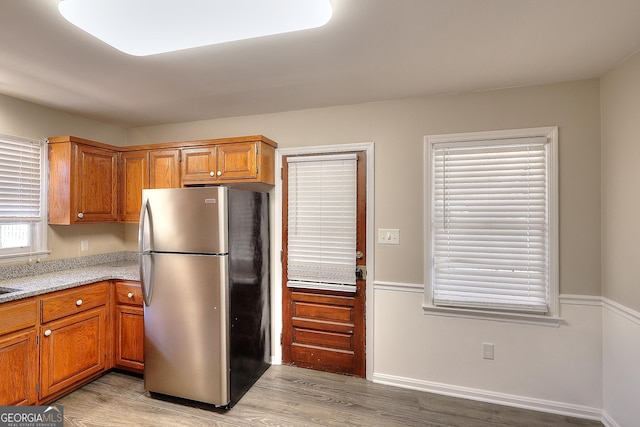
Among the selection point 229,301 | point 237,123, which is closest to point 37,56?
point 237,123

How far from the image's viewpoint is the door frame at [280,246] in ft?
9.07

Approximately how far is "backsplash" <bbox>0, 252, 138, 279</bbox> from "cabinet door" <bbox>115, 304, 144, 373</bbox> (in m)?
0.71

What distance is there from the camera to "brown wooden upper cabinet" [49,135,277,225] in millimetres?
2791

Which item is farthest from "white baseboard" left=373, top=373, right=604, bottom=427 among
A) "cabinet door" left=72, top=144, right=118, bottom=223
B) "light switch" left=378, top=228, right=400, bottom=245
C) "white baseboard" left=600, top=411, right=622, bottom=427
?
"cabinet door" left=72, top=144, right=118, bottom=223

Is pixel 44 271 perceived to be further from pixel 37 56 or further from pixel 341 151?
pixel 341 151

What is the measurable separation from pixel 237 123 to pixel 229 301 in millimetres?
1726

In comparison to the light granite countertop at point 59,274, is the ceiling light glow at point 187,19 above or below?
above

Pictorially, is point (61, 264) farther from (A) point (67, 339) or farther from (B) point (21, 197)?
(A) point (67, 339)

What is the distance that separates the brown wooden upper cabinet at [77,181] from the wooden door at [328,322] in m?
1.73

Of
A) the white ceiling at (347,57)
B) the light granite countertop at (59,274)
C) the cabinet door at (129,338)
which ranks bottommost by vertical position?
the cabinet door at (129,338)

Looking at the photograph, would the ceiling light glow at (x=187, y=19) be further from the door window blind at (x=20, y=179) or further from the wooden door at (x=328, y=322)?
the door window blind at (x=20, y=179)

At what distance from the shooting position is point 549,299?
2.36m

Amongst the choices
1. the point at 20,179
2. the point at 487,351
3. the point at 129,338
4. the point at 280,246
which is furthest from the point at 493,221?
the point at 20,179

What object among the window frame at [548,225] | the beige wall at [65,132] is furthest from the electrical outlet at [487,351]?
the beige wall at [65,132]
